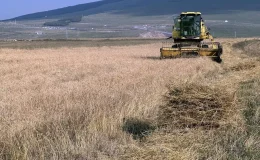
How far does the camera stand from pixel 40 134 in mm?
7066

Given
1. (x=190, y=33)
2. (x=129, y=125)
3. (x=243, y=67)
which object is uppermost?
(x=190, y=33)

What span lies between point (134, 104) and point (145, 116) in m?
0.56

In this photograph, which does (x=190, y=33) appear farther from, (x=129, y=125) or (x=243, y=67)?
(x=129, y=125)

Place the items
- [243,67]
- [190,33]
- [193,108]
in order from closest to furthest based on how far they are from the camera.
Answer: [193,108] → [243,67] → [190,33]

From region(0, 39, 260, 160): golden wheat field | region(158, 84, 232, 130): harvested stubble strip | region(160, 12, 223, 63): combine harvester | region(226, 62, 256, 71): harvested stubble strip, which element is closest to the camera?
region(0, 39, 260, 160): golden wheat field

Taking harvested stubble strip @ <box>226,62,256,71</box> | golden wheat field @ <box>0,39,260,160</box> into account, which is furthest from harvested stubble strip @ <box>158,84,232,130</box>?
harvested stubble strip @ <box>226,62,256,71</box>

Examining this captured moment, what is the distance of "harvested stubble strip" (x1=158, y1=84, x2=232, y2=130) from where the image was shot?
791cm

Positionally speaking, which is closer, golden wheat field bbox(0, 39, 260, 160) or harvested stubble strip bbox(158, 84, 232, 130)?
golden wheat field bbox(0, 39, 260, 160)

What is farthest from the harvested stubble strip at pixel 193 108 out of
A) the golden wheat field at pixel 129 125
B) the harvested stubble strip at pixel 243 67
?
the harvested stubble strip at pixel 243 67

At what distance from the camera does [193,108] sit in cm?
802

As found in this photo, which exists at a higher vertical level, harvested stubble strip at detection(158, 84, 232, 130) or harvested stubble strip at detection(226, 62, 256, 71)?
harvested stubble strip at detection(158, 84, 232, 130)

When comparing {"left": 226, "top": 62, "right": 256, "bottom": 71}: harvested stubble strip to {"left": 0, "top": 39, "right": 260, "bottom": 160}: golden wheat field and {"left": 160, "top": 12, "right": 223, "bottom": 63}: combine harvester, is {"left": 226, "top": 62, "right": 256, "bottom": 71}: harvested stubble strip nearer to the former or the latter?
{"left": 160, "top": 12, "right": 223, "bottom": 63}: combine harvester

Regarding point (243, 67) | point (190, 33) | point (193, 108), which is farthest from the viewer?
point (190, 33)

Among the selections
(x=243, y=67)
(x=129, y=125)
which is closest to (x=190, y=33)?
(x=243, y=67)
